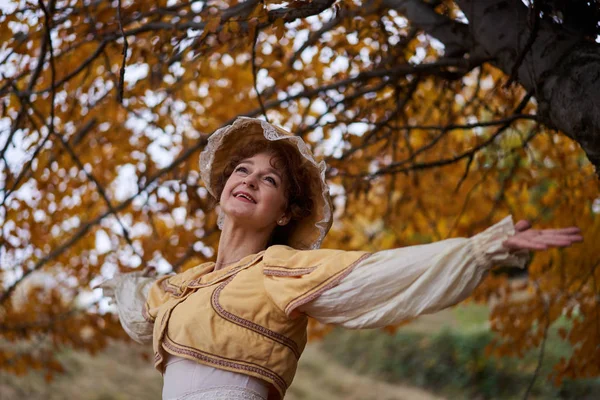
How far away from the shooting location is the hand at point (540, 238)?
1.53m

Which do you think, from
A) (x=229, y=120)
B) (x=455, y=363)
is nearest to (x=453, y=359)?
(x=455, y=363)

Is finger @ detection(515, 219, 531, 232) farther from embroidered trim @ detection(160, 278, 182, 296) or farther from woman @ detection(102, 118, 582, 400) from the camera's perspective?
embroidered trim @ detection(160, 278, 182, 296)

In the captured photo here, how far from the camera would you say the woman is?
1.71 m

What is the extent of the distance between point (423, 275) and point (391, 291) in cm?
9

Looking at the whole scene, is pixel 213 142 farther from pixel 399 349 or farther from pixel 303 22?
pixel 399 349

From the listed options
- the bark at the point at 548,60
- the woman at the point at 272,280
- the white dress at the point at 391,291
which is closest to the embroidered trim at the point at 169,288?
the woman at the point at 272,280

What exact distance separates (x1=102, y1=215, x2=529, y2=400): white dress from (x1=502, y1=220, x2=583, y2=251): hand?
0.02 meters

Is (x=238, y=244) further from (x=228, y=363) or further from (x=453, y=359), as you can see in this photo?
(x=453, y=359)

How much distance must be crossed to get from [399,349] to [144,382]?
10.9 feet

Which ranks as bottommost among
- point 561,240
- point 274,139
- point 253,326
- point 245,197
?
point 561,240

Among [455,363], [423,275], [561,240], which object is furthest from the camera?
[455,363]

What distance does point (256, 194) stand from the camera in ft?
7.23

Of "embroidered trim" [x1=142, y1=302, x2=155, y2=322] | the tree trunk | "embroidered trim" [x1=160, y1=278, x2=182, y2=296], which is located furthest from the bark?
"embroidered trim" [x1=142, y1=302, x2=155, y2=322]

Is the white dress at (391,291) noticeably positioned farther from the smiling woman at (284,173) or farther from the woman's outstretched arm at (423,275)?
the smiling woman at (284,173)
